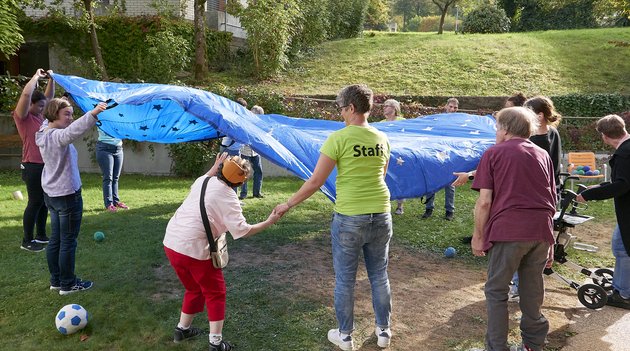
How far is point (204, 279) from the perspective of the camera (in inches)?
131

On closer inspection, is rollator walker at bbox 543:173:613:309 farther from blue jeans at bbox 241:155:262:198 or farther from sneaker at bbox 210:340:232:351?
blue jeans at bbox 241:155:262:198

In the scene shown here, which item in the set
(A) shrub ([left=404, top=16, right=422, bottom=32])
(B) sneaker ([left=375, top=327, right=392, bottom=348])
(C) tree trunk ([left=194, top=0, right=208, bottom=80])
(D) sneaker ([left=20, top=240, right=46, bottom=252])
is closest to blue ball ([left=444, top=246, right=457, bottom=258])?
(B) sneaker ([left=375, top=327, right=392, bottom=348])

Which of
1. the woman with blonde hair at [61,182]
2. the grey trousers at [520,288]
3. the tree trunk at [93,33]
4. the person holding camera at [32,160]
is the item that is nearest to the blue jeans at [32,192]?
the person holding camera at [32,160]

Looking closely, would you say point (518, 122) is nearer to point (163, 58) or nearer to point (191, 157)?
point (191, 157)

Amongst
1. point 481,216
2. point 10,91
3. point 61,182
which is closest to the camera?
point 481,216

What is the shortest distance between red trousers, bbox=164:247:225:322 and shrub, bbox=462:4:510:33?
2534cm

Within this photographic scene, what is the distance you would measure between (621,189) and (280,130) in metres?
3.07

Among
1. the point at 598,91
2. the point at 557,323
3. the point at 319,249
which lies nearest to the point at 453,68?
the point at 598,91

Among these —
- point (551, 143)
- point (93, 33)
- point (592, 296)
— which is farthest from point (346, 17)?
point (592, 296)

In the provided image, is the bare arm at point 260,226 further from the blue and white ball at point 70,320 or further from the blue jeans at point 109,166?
the blue jeans at point 109,166

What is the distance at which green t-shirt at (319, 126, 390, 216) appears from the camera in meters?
3.31

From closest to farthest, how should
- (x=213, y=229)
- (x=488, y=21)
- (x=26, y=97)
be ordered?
(x=213, y=229), (x=26, y=97), (x=488, y=21)

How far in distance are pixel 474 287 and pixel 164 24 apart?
551 inches

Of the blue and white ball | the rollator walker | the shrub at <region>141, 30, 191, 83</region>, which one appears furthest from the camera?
the shrub at <region>141, 30, 191, 83</region>
